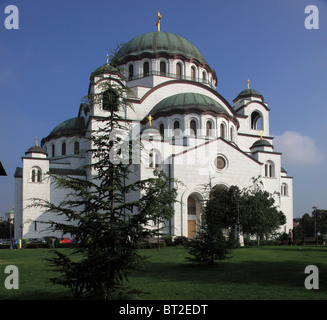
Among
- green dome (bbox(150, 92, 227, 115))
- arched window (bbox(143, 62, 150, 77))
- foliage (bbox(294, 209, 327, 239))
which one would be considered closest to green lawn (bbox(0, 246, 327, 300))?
green dome (bbox(150, 92, 227, 115))

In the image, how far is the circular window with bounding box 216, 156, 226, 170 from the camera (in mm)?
34031

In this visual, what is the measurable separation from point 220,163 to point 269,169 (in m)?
7.35

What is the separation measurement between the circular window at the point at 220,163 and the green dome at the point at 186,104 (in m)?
5.36

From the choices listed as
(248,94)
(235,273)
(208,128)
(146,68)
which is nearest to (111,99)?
(235,273)

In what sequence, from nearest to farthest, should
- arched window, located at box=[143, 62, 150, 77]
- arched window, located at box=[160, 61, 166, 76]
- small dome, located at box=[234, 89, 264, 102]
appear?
arched window, located at box=[143, 62, 150, 77]
arched window, located at box=[160, 61, 166, 76]
small dome, located at box=[234, 89, 264, 102]

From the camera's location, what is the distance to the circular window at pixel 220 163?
112 feet

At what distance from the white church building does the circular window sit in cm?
9

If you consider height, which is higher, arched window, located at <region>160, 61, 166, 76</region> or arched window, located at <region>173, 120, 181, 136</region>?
arched window, located at <region>160, 61, 166, 76</region>

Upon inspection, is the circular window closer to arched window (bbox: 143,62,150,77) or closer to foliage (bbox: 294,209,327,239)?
arched window (bbox: 143,62,150,77)

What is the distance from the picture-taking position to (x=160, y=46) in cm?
4353

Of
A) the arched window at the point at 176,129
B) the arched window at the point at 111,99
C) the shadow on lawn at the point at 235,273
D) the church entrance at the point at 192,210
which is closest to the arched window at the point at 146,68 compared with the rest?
the arched window at the point at 176,129

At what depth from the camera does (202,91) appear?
42812 millimetres

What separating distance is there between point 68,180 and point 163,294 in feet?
12.1
